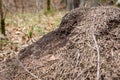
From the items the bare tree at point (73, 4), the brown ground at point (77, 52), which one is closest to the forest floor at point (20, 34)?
the brown ground at point (77, 52)

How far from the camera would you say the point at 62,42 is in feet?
13.5

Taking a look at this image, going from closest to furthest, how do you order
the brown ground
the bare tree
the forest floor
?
the brown ground < the forest floor < the bare tree

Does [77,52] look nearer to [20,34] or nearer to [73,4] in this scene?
[20,34]

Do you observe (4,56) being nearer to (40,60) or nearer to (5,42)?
(5,42)

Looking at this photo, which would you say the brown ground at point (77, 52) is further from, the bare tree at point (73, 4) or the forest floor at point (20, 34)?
the bare tree at point (73, 4)

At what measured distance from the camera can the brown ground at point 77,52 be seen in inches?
138

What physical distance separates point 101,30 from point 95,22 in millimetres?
221

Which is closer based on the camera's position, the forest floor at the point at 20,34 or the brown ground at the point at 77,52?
the brown ground at the point at 77,52

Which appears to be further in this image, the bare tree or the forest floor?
the bare tree

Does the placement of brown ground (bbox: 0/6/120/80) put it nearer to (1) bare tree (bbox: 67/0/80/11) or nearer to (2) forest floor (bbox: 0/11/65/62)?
(2) forest floor (bbox: 0/11/65/62)

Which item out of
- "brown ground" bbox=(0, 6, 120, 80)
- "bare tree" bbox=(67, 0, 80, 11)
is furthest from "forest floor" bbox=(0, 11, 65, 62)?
"bare tree" bbox=(67, 0, 80, 11)

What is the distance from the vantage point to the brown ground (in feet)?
11.5

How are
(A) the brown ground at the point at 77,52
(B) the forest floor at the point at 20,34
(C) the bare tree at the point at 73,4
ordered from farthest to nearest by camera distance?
1. (C) the bare tree at the point at 73,4
2. (B) the forest floor at the point at 20,34
3. (A) the brown ground at the point at 77,52

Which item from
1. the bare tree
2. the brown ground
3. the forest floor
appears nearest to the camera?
the brown ground
